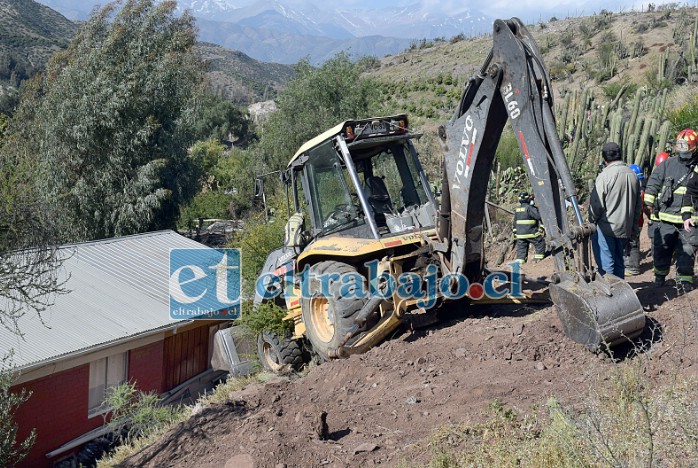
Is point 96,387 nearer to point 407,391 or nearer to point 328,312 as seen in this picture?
point 328,312

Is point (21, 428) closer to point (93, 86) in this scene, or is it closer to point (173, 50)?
point (93, 86)

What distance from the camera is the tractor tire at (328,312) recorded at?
751cm

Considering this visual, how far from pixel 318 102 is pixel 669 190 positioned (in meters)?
22.0

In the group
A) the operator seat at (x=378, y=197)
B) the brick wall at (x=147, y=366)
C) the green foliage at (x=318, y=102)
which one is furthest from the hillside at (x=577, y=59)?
the brick wall at (x=147, y=366)

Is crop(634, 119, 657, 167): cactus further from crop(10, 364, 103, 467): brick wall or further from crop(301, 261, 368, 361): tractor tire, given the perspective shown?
crop(10, 364, 103, 467): brick wall

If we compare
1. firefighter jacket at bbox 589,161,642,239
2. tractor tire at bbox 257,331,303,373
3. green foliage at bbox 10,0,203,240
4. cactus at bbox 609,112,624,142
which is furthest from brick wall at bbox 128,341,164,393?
cactus at bbox 609,112,624,142

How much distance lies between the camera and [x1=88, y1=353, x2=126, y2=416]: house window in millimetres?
13930

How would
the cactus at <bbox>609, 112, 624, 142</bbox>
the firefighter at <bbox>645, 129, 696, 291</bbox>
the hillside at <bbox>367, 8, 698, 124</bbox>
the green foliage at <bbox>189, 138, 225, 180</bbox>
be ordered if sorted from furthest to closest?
1. the hillside at <bbox>367, 8, 698, 124</bbox>
2. the green foliage at <bbox>189, 138, 225, 180</bbox>
3. the cactus at <bbox>609, 112, 624, 142</bbox>
4. the firefighter at <bbox>645, 129, 696, 291</bbox>

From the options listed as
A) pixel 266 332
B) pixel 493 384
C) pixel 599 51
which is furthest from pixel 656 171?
pixel 599 51

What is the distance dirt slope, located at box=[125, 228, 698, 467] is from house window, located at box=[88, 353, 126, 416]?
710 centimetres

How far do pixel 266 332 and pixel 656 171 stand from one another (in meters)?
5.79

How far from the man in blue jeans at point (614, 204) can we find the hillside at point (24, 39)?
167 feet

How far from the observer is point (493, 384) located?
5.82 meters

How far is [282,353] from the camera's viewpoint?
31.2ft
